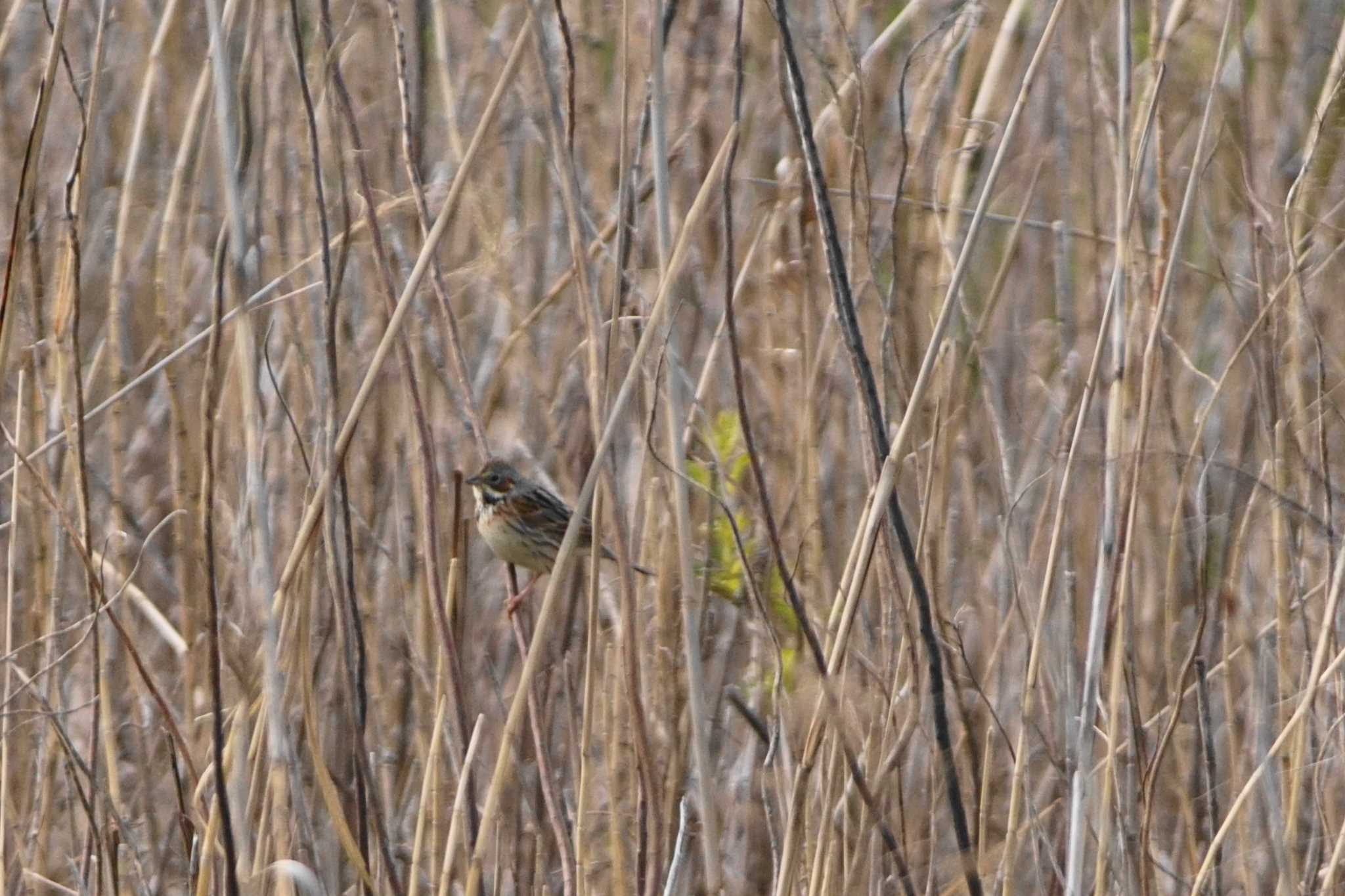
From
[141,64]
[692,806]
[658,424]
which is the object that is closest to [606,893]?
[692,806]

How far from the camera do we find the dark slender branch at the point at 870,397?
55.6 inches

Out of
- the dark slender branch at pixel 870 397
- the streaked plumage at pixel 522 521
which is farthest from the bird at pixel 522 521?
the dark slender branch at pixel 870 397

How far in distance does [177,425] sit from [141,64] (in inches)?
41.5

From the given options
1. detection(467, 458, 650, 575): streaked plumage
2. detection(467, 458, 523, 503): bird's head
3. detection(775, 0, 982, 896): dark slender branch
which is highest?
detection(775, 0, 982, 896): dark slender branch

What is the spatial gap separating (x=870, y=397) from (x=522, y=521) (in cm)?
163

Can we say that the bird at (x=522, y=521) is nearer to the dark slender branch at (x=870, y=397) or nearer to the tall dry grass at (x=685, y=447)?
the tall dry grass at (x=685, y=447)

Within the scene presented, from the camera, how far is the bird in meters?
2.80

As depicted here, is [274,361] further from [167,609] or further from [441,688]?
[441,688]

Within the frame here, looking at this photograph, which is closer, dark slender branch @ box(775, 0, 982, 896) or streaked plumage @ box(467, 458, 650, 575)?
dark slender branch @ box(775, 0, 982, 896)

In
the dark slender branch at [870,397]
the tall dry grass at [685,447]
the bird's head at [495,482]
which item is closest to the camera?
the dark slender branch at [870,397]

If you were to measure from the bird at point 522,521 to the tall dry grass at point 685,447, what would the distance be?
110mm

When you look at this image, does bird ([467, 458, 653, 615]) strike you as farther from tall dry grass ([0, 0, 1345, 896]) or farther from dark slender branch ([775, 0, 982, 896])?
dark slender branch ([775, 0, 982, 896])

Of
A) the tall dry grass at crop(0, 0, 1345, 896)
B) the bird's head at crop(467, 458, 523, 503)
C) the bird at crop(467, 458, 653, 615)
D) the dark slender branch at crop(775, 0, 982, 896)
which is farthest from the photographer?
the bird at crop(467, 458, 653, 615)

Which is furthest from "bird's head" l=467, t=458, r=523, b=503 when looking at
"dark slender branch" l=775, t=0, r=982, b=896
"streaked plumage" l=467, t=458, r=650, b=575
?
"dark slender branch" l=775, t=0, r=982, b=896
